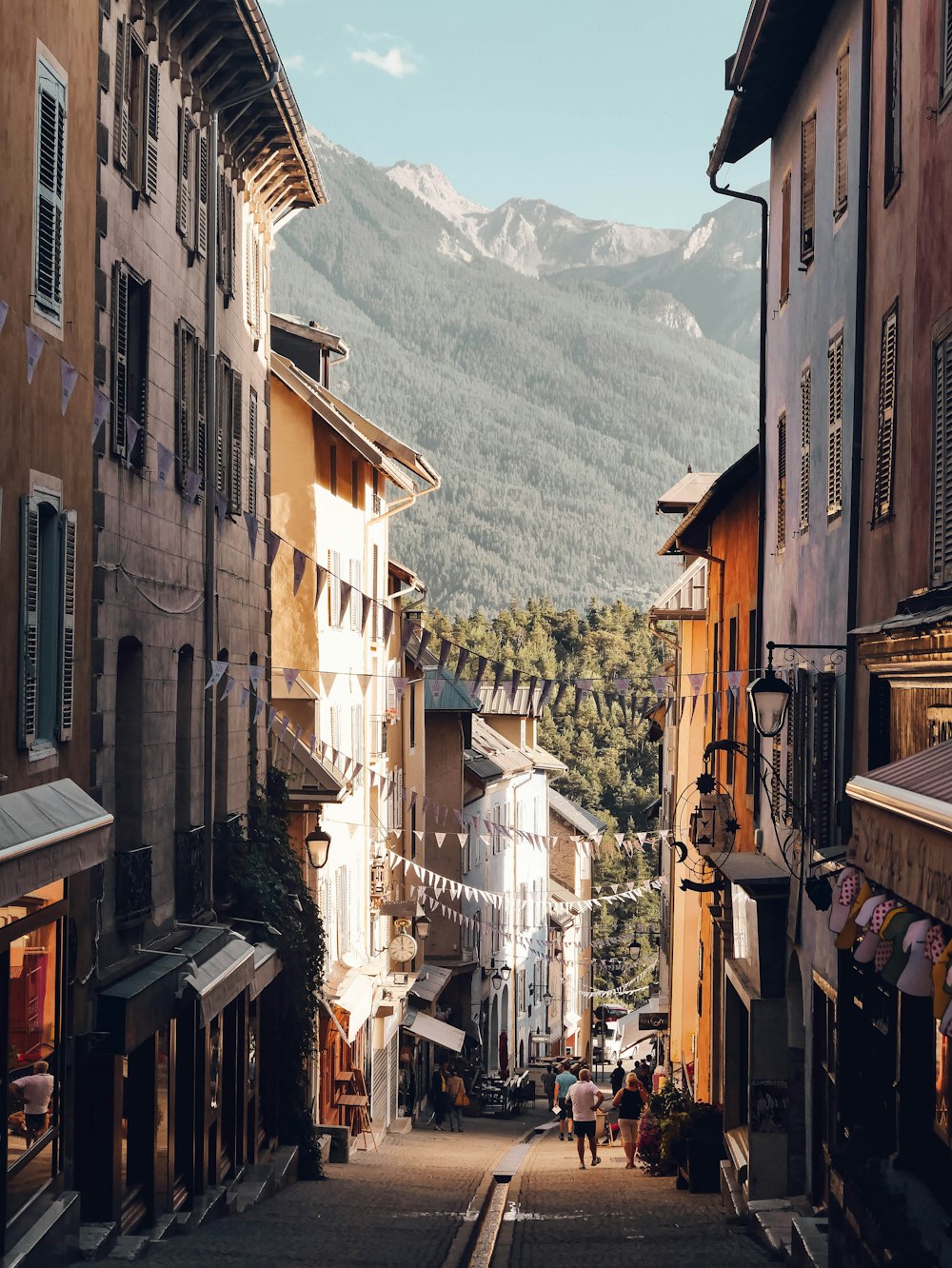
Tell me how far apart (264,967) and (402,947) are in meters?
15.7

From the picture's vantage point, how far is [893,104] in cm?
1366

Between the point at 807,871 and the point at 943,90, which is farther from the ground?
the point at 943,90

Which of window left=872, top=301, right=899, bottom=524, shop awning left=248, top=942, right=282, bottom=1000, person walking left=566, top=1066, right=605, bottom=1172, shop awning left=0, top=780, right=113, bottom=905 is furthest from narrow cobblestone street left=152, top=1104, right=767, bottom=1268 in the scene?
window left=872, top=301, right=899, bottom=524

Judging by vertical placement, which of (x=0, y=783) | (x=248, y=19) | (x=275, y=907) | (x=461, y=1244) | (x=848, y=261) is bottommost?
(x=461, y=1244)

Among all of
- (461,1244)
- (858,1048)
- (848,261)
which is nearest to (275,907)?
(461,1244)

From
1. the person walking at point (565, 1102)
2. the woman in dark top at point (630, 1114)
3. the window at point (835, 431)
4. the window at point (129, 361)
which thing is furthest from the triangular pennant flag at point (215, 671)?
the person walking at point (565, 1102)

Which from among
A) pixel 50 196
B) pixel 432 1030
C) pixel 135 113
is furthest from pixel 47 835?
pixel 432 1030

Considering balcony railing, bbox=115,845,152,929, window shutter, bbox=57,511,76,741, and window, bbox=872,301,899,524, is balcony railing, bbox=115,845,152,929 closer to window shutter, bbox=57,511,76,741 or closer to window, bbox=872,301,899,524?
window shutter, bbox=57,511,76,741

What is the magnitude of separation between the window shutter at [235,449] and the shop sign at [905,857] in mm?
12404

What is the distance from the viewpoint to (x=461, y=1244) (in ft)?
55.7

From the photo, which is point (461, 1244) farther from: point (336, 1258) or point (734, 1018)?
point (734, 1018)

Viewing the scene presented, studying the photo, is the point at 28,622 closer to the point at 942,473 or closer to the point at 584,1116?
the point at 942,473

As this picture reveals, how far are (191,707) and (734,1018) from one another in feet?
27.4

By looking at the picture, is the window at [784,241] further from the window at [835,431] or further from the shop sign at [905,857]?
the shop sign at [905,857]
